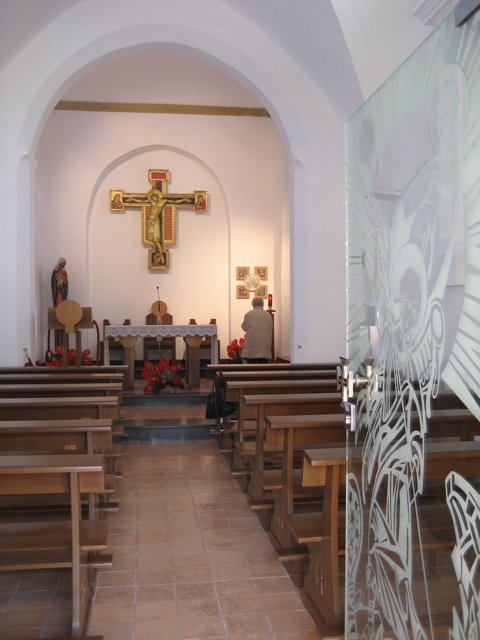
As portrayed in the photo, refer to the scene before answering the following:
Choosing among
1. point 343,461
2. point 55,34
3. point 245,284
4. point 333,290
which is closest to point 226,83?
point 245,284

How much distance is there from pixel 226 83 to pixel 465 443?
12067 millimetres

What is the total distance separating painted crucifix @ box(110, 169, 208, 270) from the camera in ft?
41.8

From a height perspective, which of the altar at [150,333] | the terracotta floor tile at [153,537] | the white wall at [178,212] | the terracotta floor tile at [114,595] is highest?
the white wall at [178,212]

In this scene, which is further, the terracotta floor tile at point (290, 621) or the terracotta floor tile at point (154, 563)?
the terracotta floor tile at point (154, 563)

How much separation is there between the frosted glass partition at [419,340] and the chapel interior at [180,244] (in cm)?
8

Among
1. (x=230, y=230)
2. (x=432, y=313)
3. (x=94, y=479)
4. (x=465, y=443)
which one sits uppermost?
(x=230, y=230)

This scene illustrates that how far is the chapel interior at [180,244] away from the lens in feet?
11.2

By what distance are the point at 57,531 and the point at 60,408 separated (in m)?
1.52

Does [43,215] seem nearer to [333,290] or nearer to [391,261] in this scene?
[333,290]

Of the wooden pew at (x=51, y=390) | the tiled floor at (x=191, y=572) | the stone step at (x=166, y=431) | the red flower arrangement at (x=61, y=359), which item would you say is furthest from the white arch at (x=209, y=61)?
the tiled floor at (x=191, y=572)

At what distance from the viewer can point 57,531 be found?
10.5 feet

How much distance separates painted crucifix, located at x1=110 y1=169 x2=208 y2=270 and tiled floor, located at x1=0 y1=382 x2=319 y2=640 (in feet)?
26.6

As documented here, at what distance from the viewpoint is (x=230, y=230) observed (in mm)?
12875

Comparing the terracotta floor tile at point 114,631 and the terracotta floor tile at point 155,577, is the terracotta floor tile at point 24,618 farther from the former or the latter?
the terracotta floor tile at point 155,577
